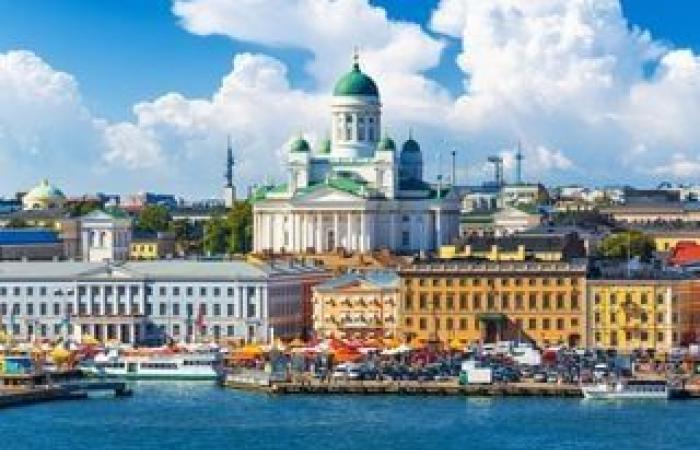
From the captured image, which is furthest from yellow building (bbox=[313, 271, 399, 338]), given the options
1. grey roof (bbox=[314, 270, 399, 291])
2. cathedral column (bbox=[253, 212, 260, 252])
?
cathedral column (bbox=[253, 212, 260, 252])

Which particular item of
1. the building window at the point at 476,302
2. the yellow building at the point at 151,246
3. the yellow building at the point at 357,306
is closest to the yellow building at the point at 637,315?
the building window at the point at 476,302

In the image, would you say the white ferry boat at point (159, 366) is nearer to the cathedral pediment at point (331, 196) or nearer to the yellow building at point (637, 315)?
the yellow building at point (637, 315)

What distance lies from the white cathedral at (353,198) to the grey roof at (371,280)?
12.3m

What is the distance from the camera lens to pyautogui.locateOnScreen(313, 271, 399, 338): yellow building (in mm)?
62219

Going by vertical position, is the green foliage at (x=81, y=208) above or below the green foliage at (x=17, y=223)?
above

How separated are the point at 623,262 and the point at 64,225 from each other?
107 feet

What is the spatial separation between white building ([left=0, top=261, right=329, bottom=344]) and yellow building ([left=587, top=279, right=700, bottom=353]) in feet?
29.9

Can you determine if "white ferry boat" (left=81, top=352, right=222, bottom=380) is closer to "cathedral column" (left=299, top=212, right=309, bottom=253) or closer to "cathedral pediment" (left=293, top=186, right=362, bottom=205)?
"cathedral column" (left=299, top=212, right=309, bottom=253)

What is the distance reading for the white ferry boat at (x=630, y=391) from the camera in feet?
159

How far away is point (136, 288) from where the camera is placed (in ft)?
210

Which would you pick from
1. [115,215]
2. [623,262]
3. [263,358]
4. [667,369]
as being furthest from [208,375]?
[115,215]

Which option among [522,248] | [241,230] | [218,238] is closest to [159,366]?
[522,248]

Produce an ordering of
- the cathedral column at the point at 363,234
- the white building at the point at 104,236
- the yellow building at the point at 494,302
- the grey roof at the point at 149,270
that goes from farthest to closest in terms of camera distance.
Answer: the white building at the point at 104,236 → the cathedral column at the point at 363,234 → the grey roof at the point at 149,270 → the yellow building at the point at 494,302

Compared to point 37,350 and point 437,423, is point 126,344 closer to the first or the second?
point 37,350
